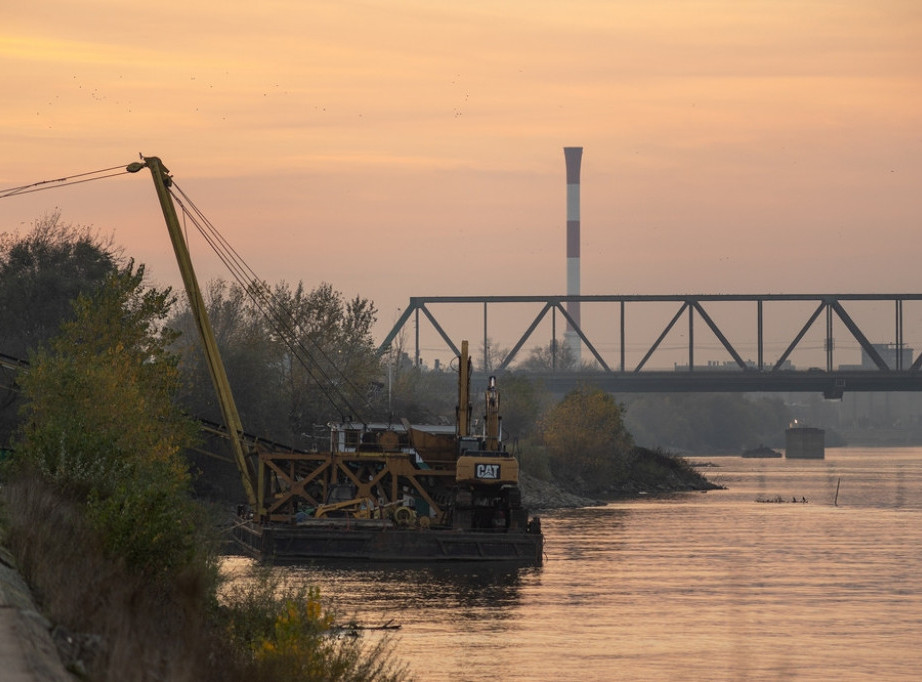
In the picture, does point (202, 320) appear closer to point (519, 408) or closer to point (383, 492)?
point (383, 492)

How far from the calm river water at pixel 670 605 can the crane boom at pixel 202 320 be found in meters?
12.2

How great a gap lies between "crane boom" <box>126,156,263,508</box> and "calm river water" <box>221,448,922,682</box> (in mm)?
12163

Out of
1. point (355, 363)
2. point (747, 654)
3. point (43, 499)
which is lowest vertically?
point (747, 654)

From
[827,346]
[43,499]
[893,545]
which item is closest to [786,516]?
[893,545]

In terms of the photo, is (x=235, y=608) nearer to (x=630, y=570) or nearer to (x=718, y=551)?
(x=630, y=570)

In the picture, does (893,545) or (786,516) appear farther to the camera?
(786,516)

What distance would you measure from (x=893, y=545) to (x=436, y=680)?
148ft

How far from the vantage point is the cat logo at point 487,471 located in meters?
60.6

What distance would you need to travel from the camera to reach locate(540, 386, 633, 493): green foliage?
443ft

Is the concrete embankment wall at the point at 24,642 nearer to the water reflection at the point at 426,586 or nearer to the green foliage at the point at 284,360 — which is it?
the water reflection at the point at 426,586

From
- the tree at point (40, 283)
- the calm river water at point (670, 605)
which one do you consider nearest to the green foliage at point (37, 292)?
the tree at point (40, 283)

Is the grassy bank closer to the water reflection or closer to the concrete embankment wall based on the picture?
the concrete embankment wall

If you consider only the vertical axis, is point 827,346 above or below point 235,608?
above

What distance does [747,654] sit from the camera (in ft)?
129
